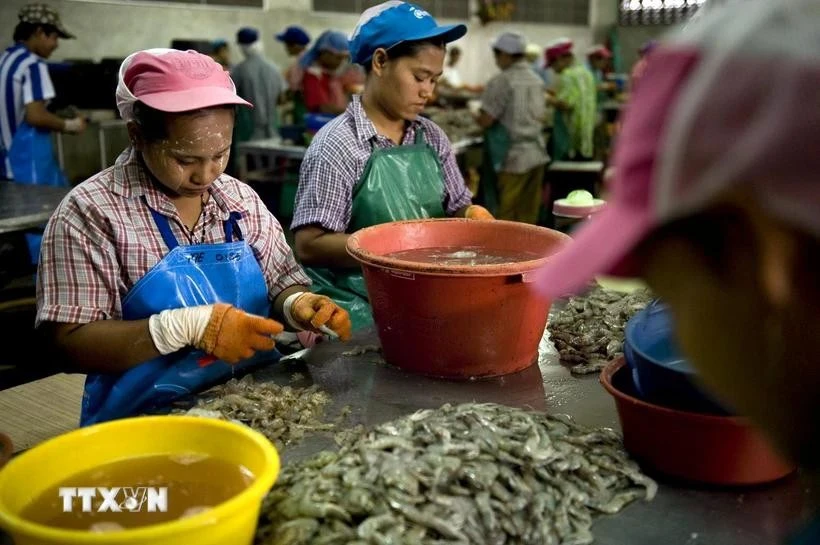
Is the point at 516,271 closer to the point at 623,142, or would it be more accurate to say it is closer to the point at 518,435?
the point at 518,435

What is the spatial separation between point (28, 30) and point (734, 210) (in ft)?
22.6

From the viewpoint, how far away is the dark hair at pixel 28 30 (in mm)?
6322

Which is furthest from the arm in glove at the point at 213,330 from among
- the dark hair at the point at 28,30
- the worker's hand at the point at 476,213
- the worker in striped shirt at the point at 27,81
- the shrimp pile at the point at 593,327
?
the dark hair at the point at 28,30

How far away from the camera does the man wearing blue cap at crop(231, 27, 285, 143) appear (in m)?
9.47

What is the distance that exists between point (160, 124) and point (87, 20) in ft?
27.3

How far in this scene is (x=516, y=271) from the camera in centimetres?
207

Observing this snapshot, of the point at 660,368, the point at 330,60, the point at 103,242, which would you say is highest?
the point at 330,60

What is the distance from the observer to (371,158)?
3.03 m

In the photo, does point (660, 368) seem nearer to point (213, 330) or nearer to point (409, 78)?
point (213, 330)

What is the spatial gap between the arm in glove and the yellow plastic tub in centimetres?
68

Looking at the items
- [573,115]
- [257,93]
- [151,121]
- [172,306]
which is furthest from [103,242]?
[573,115]

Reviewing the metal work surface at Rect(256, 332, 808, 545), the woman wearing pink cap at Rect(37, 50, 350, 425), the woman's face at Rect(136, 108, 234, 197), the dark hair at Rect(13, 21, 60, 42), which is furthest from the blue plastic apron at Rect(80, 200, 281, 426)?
the dark hair at Rect(13, 21, 60, 42)

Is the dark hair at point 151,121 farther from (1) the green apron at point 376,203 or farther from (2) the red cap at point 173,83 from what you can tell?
(1) the green apron at point 376,203

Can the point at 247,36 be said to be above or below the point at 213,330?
above
